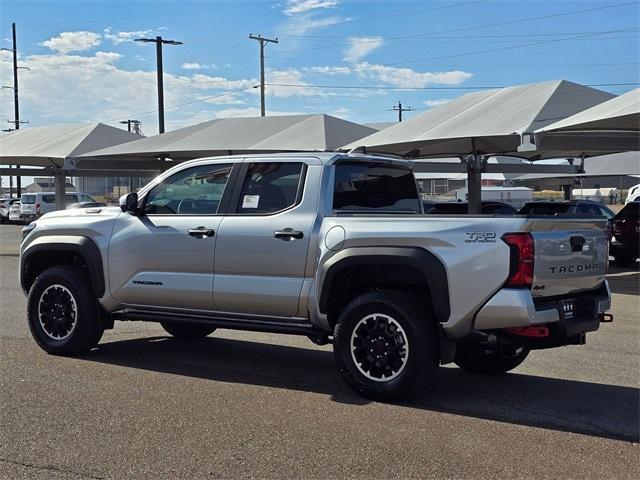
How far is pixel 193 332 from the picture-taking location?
8.52 m

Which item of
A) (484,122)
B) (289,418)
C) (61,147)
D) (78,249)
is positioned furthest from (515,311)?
(61,147)

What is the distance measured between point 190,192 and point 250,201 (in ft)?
2.47

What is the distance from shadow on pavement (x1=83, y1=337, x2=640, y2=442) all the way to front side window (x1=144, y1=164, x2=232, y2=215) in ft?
4.91

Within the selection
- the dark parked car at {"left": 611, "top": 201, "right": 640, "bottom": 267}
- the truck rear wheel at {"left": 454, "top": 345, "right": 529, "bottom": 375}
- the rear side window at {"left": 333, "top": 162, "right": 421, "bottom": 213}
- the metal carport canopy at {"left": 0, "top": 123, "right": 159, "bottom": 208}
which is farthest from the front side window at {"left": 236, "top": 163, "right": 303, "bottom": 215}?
the metal carport canopy at {"left": 0, "top": 123, "right": 159, "bottom": 208}

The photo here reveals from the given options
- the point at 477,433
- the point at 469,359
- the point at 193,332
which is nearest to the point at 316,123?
the point at 193,332

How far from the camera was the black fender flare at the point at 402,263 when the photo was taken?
5551mm

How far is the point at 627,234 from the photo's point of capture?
1780cm

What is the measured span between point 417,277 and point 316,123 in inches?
626

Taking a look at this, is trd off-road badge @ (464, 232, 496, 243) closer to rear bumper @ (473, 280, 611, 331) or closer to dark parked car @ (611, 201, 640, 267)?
rear bumper @ (473, 280, 611, 331)

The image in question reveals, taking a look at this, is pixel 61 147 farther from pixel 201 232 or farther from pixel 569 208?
pixel 201 232

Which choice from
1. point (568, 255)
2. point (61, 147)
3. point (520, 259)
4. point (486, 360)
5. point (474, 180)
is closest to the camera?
point (520, 259)

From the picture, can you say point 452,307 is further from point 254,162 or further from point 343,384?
point 254,162

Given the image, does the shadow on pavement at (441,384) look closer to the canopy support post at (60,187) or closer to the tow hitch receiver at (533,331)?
the tow hitch receiver at (533,331)

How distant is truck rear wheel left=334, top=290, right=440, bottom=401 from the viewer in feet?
18.5
